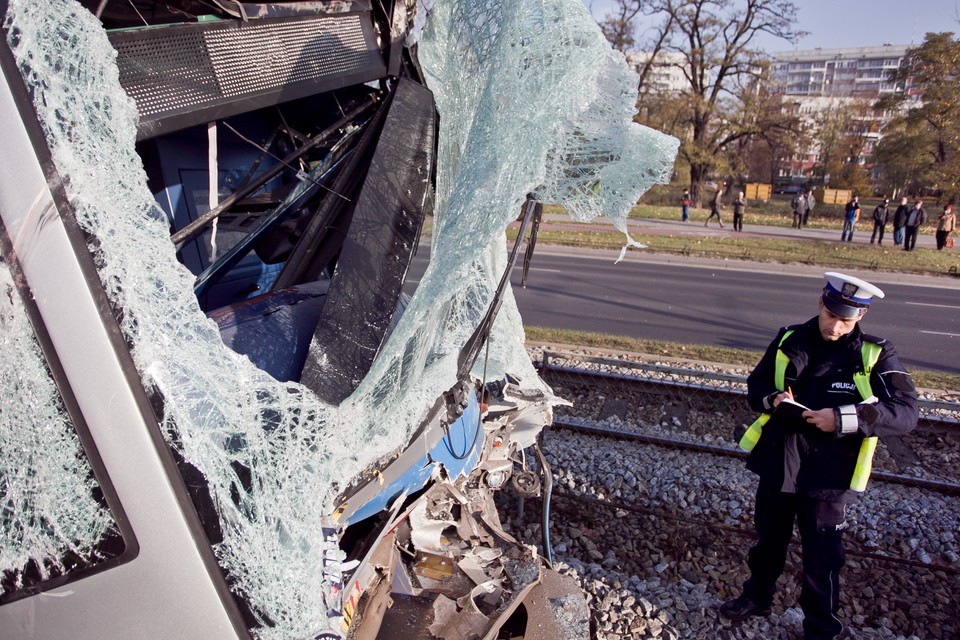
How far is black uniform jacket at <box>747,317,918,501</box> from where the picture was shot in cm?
324

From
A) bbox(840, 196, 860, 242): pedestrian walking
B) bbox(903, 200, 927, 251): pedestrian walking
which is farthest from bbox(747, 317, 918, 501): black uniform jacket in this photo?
bbox(840, 196, 860, 242): pedestrian walking

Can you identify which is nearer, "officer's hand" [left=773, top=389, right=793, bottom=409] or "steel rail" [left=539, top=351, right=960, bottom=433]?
"officer's hand" [left=773, top=389, right=793, bottom=409]

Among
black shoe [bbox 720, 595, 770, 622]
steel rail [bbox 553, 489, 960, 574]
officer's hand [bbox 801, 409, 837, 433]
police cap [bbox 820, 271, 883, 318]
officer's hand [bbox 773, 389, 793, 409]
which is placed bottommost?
black shoe [bbox 720, 595, 770, 622]

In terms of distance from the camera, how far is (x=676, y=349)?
28.0ft

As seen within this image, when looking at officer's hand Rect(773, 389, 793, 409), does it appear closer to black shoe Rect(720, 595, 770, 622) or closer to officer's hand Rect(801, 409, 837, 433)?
officer's hand Rect(801, 409, 837, 433)

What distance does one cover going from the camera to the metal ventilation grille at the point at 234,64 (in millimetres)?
2268

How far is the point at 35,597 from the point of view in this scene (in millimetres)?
1407

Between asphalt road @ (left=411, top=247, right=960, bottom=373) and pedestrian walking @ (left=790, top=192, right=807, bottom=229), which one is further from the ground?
pedestrian walking @ (left=790, top=192, right=807, bottom=229)

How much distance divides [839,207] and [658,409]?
3432cm

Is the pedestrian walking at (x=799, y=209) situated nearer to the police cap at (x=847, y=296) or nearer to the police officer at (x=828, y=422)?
the police officer at (x=828, y=422)

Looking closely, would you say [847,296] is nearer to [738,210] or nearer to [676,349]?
[676,349]

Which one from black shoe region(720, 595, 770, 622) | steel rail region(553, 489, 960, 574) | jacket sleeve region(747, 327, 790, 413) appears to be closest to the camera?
jacket sleeve region(747, 327, 790, 413)

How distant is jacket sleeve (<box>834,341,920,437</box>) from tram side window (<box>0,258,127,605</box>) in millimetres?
3197

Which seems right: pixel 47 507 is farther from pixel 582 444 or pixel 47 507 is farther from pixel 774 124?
pixel 774 124
